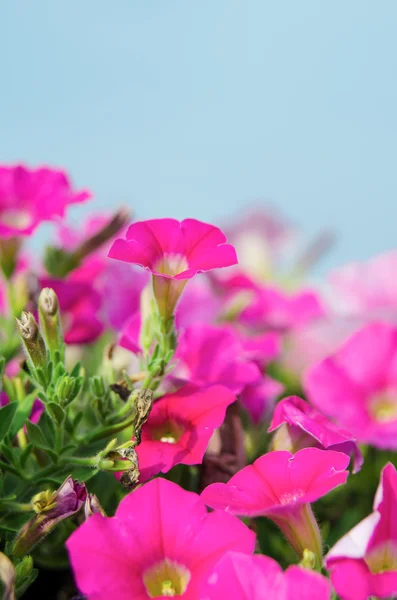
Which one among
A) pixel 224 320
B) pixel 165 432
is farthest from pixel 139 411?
pixel 224 320

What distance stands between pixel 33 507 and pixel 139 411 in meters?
0.09

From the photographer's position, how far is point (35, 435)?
1.71 feet

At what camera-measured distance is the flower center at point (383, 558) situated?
17.1 inches

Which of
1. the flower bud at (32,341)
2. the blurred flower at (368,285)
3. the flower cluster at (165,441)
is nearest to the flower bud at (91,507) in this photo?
the flower cluster at (165,441)

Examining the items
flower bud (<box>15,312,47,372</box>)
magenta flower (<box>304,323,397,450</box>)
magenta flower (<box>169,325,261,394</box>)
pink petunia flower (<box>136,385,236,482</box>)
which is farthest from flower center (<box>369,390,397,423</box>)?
flower bud (<box>15,312,47,372</box>)

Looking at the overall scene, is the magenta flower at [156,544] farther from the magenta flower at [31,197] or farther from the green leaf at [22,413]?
the magenta flower at [31,197]

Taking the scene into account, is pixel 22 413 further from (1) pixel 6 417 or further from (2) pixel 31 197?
(2) pixel 31 197

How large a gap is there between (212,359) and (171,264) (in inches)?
6.3

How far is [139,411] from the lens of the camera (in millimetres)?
478

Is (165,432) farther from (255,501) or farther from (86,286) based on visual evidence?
(86,286)

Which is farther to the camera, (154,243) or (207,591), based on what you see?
(154,243)

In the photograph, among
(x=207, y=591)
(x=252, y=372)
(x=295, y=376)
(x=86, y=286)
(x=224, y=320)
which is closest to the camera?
(x=207, y=591)

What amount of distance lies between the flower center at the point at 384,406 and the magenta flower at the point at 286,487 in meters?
0.36

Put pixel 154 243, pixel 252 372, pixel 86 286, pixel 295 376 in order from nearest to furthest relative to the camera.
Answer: pixel 154 243
pixel 252 372
pixel 86 286
pixel 295 376
